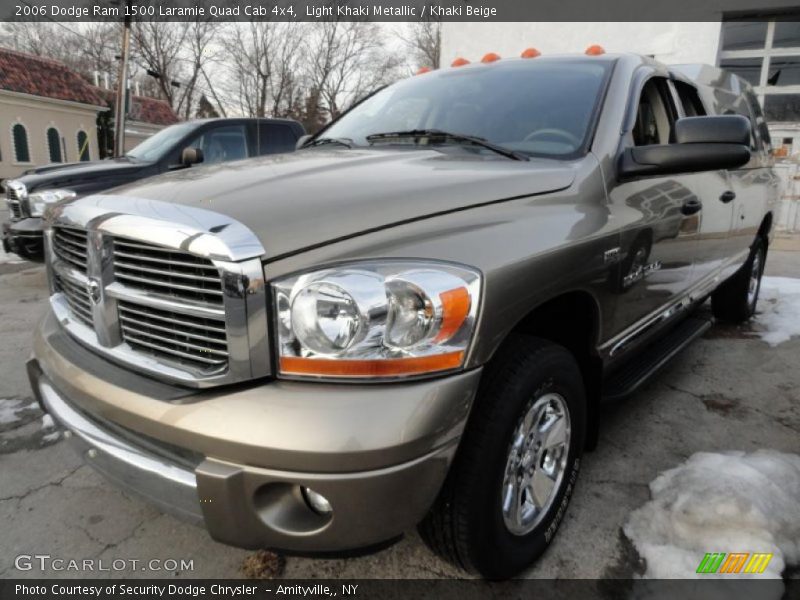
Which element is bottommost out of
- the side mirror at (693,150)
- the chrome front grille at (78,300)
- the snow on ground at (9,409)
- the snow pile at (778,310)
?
the snow pile at (778,310)

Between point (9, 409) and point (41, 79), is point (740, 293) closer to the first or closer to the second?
point (9, 409)

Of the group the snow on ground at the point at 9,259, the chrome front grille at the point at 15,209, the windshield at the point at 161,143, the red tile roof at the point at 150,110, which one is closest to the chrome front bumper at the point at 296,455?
the chrome front grille at the point at 15,209

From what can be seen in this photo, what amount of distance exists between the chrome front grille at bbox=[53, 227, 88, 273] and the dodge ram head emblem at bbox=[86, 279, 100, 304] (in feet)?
0.42

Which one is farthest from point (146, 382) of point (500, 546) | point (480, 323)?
point (500, 546)

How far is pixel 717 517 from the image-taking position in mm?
2117

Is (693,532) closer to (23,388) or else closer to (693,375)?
(693,375)

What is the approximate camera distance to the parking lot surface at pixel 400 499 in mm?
2025

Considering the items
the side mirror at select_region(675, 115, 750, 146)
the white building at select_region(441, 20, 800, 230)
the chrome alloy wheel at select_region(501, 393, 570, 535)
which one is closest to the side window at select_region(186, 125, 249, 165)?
the side mirror at select_region(675, 115, 750, 146)

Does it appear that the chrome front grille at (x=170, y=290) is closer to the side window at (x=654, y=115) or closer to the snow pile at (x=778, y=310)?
the side window at (x=654, y=115)

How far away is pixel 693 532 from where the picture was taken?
6.86 ft

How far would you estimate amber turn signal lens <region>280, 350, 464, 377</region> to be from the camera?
141 centimetres

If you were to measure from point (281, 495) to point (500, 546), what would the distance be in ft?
2.40

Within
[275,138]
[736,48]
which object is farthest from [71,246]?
[736,48]

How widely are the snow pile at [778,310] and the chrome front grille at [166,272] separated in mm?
4475
